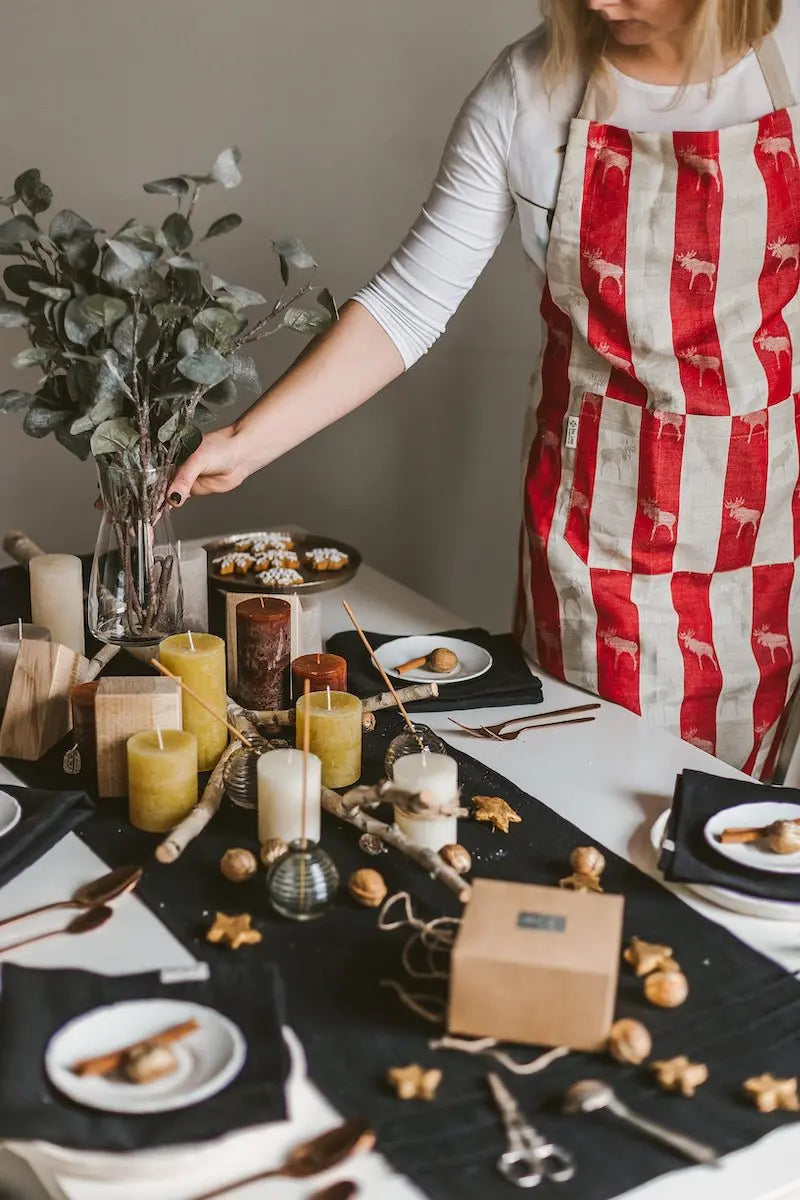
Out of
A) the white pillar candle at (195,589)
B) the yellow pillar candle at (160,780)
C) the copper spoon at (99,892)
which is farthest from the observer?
the white pillar candle at (195,589)

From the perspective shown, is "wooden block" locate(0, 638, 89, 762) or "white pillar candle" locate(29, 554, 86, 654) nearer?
"wooden block" locate(0, 638, 89, 762)

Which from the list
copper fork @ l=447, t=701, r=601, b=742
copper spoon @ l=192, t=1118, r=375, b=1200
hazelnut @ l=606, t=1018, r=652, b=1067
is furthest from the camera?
copper fork @ l=447, t=701, r=601, b=742

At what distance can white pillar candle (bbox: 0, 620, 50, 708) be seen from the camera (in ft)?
5.27

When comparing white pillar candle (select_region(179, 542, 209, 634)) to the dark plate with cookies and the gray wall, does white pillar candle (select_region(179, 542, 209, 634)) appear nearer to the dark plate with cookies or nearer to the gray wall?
the dark plate with cookies

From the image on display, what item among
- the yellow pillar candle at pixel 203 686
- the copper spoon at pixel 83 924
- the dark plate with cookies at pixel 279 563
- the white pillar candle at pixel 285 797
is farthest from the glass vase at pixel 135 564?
the copper spoon at pixel 83 924

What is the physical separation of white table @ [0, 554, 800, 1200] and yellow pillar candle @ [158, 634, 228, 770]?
0.19m

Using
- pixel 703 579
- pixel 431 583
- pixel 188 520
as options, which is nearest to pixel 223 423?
pixel 188 520

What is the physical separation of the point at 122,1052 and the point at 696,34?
1342mm

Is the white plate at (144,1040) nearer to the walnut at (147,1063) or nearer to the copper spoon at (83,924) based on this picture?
the walnut at (147,1063)

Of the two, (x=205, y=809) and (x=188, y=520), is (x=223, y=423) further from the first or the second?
(x=205, y=809)

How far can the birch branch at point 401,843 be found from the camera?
121cm

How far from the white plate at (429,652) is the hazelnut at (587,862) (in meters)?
0.45

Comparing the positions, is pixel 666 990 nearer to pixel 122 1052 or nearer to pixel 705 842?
pixel 705 842

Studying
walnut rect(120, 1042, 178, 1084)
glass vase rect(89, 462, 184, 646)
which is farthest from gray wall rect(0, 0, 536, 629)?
walnut rect(120, 1042, 178, 1084)
